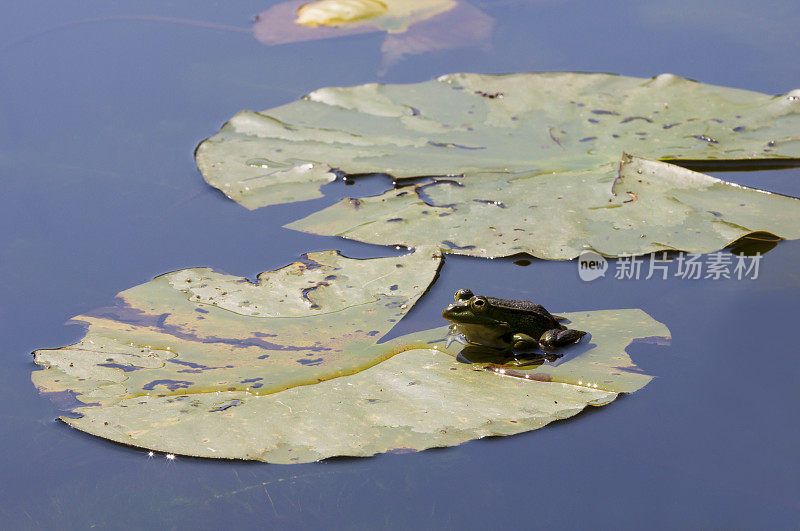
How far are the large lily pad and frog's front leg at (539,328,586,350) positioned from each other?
0.06m

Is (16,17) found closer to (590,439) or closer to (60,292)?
(60,292)

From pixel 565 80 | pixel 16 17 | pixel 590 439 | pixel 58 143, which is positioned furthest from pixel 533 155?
pixel 16 17

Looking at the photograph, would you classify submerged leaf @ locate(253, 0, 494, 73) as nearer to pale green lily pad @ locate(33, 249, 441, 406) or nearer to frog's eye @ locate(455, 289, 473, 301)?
pale green lily pad @ locate(33, 249, 441, 406)

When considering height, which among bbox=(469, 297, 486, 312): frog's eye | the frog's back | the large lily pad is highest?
bbox=(469, 297, 486, 312): frog's eye

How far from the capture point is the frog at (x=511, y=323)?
4277 millimetres

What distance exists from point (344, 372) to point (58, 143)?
12.2ft

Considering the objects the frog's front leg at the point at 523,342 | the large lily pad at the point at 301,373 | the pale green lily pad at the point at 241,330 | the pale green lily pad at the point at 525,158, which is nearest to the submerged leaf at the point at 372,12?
the pale green lily pad at the point at 525,158

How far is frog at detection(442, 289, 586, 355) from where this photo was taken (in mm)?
4277

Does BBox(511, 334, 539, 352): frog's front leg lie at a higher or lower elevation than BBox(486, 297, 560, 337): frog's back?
lower

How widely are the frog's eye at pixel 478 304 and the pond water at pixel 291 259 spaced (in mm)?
412

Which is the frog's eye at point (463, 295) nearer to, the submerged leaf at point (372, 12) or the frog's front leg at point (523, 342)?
the frog's front leg at point (523, 342)

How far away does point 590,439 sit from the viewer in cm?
386

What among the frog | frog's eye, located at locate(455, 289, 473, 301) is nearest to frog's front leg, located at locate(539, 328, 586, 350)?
the frog

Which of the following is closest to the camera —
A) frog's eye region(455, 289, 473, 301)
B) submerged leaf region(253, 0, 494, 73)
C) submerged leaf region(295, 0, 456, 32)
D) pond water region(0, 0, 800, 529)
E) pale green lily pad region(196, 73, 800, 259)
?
pond water region(0, 0, 800, 529)
